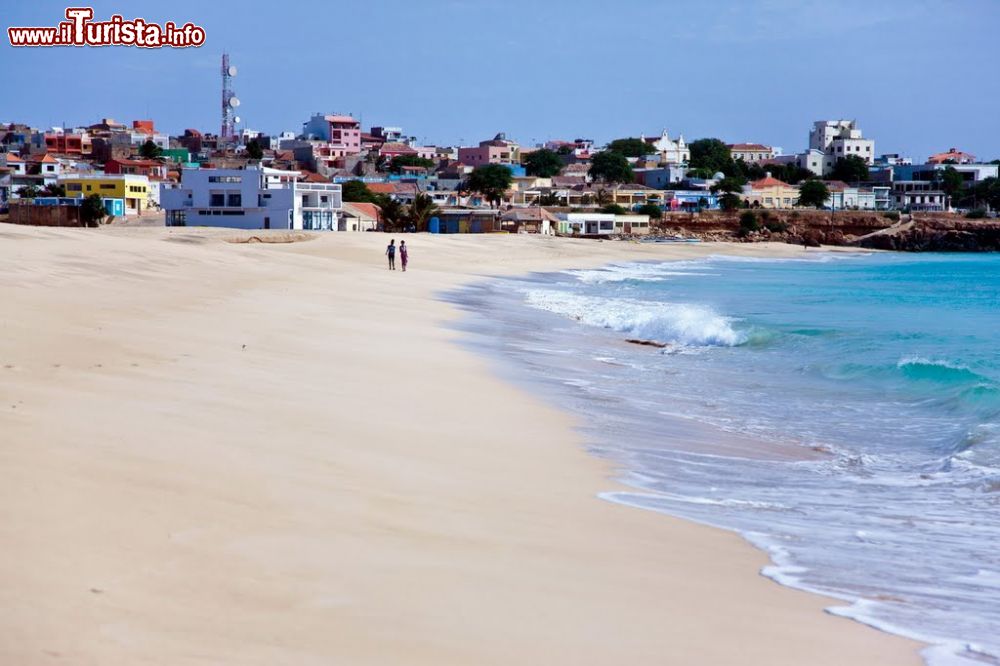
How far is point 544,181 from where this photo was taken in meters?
112

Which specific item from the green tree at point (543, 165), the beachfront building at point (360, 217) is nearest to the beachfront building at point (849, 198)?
the green tree at point (543, 165)

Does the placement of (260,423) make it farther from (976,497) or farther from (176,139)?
(176,139)

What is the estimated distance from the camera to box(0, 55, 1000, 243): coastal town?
205 ft

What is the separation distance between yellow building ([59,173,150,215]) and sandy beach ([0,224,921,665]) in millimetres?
68710

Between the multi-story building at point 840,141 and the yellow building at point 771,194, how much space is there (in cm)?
3326

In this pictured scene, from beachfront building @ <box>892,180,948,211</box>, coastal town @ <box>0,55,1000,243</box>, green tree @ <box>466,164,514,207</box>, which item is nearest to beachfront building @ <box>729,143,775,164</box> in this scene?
coastal town @ <box>0,55,1000,243</box>

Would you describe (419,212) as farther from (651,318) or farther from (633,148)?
(633,148)

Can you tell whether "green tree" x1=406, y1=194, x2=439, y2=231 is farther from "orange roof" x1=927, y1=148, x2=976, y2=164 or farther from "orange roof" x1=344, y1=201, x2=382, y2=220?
"orange roof" x1=927, y1=148, x2=976, y2=164

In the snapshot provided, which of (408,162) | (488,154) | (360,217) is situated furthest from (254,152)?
(360,217)

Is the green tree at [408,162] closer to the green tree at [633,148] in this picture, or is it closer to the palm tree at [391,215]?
the green tree at [633,148]

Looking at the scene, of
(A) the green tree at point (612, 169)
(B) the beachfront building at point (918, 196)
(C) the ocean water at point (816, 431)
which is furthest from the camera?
(B) the beachfront building at point (918, 196)

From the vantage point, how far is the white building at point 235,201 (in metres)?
60.9

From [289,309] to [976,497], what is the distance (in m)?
11.9

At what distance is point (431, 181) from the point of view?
110 meters
